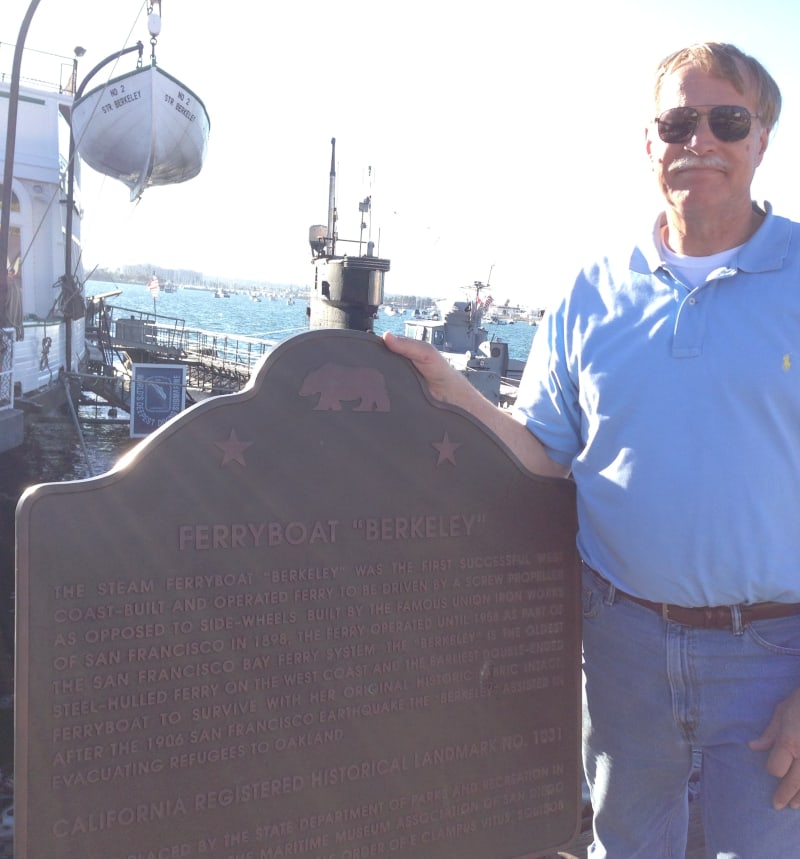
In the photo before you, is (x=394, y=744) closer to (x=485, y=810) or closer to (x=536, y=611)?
(x=485, y=810)

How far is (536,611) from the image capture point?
258 cm

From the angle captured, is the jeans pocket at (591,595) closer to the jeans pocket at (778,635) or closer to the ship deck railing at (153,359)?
the jeans pocket at (778,635)

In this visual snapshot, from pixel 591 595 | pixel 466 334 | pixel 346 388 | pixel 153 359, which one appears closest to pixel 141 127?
pixel 153 359

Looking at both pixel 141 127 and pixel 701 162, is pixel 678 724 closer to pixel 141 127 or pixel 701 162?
pixel 701 162

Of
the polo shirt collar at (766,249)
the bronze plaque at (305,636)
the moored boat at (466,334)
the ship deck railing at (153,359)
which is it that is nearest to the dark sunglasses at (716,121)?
the polo shirt collar at (766,249)

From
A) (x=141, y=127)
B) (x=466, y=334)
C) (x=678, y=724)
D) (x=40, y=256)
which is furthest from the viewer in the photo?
(x=466, y=334)

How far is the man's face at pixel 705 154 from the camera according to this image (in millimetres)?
2133

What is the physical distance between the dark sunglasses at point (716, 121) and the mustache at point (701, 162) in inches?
1.9

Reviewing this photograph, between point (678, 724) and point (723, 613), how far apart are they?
35 centimetres

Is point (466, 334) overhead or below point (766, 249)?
below

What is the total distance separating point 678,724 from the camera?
2.26 metres

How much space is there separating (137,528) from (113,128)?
13841 mm

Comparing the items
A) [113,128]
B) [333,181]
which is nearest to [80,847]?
[113,128]

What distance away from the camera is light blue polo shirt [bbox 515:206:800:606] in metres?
2.09
